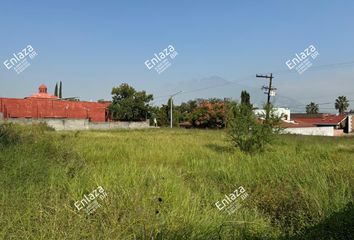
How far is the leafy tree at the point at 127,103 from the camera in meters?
64.2

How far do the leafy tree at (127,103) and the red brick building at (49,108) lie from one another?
5.64 feet

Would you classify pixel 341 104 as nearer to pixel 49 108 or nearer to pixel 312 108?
pixel 312 108

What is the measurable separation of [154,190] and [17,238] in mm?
2540

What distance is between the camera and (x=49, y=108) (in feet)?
180

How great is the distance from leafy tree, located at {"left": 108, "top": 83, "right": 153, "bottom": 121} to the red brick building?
5.64 ft

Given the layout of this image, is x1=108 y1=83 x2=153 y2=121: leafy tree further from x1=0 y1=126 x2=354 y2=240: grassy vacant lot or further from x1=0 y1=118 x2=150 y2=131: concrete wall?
x1=0 y1=126 x2=354 y2=240: grassy vacant lot

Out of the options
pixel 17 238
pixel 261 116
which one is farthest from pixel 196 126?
pixel 17 238

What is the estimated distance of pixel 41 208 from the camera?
5.22 m

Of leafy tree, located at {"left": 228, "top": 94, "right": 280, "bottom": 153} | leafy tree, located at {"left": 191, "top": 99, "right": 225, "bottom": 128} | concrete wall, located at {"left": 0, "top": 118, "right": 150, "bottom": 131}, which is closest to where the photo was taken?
leafy tree, located at {"left": 228, "top": 94, "right": 280, "bottom": 153}

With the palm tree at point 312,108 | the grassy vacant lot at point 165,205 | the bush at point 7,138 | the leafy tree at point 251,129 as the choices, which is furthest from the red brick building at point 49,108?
the palm tree at point 312,108

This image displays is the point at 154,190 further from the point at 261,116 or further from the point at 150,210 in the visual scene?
the point at 261,116

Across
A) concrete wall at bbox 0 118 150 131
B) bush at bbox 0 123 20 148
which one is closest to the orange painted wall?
concrete wall at bbox 0 118 150 131

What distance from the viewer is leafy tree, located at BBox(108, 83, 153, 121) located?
64.2 metres

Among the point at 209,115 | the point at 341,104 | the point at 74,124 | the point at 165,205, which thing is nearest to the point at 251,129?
the point at 165,205
